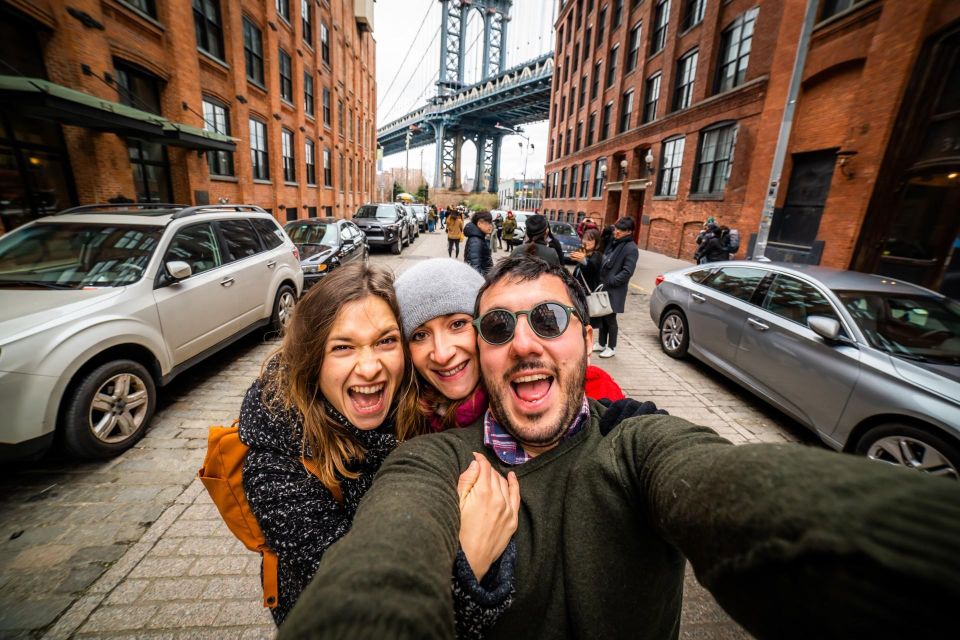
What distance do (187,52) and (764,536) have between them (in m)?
15.7

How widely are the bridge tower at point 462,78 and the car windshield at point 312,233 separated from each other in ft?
173

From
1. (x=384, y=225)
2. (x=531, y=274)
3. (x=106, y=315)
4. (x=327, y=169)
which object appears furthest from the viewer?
(x=327, y=169)

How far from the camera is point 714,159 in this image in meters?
15.3

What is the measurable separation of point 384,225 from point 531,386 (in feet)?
51.5

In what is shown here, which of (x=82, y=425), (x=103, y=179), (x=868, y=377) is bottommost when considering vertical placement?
(x=82, y=425)

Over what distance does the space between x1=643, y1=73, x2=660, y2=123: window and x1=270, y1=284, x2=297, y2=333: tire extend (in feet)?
70.4

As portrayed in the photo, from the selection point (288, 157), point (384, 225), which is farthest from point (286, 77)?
point (384, 225)

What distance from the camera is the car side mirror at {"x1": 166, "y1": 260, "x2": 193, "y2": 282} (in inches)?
143

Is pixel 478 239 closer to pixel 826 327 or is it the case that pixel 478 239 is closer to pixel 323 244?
pixel 323 244

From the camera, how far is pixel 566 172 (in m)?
32.8

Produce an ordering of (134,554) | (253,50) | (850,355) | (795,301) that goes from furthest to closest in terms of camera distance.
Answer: (253,50) < (795,301) < (850,355) < (134,554)

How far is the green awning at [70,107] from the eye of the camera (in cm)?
560

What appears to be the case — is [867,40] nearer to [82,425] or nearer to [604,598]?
[604,598]

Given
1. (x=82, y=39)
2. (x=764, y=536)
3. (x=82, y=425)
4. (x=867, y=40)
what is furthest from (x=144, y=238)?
(x=867, y=40)
